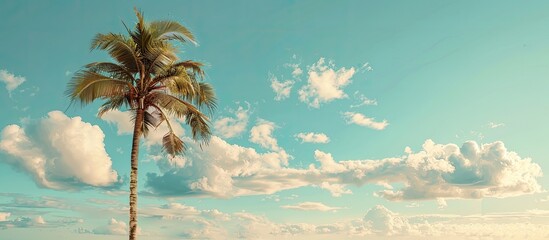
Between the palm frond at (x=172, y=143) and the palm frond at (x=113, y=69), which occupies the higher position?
the palm frond at (x=113, y=69)

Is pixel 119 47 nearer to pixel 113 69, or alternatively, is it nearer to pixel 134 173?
pixel 113 69

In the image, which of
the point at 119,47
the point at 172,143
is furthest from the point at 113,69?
the point at 172,143

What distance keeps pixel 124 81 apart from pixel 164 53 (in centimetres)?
229

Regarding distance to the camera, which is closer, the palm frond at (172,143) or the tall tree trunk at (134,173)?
the tall tree trunk at (134,173)

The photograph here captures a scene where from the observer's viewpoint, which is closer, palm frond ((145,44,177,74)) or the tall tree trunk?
the tall tree trunk

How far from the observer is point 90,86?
2103 cm

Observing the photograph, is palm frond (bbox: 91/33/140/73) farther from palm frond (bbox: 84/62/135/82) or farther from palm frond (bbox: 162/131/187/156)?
palm frond (bbox: 162/131/187/156)

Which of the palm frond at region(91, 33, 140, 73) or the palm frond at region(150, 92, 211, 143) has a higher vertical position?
the palm frond at region(91, 33, 140, 73)

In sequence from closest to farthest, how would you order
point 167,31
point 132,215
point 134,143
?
point 132,215 → point 134,143 → point 167,31

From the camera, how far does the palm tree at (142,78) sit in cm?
2120

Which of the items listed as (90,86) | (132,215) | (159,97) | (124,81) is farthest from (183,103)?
(132,215)

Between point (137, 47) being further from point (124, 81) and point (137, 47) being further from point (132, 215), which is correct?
point (132, 215)

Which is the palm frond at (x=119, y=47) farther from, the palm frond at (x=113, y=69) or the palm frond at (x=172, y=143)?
the palm frond at (x=172, y=143)

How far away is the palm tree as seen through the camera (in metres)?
21.2
